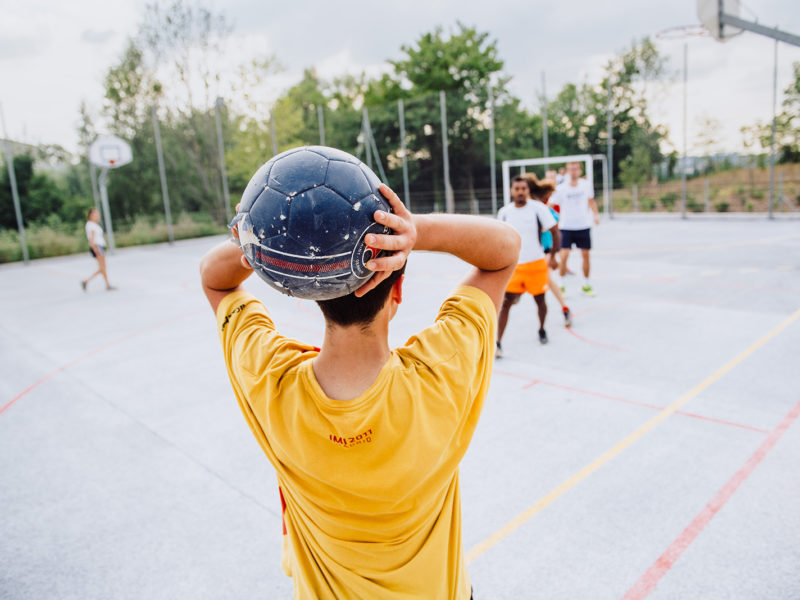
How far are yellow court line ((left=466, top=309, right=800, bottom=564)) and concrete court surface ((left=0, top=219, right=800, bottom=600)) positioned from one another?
1 centimetres

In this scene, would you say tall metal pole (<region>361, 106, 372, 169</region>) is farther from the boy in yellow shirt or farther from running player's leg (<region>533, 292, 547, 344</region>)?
the boy in yellow shirt

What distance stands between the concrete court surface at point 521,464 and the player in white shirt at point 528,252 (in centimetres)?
44

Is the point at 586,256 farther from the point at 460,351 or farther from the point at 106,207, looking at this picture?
the point at 106,207

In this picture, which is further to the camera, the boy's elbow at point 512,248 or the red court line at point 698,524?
the red court line at point 698,524

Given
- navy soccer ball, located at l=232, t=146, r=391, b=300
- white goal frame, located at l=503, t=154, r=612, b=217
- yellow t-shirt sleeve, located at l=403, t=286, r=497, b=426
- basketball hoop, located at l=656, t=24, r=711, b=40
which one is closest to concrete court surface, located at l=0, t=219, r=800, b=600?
yellow t-shirt sleeve, located at l=403, t=286, r=497, b=426

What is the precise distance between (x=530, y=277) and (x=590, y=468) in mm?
2713

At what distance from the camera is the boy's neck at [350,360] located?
107 centimetres

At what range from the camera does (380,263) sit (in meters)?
0.95

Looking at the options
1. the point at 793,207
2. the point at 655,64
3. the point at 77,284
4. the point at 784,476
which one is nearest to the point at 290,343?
the point at 784,476

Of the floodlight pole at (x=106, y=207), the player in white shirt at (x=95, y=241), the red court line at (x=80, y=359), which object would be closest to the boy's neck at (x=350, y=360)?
the red court line at (x=80, y=359)

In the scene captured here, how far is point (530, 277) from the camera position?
19.2 ft

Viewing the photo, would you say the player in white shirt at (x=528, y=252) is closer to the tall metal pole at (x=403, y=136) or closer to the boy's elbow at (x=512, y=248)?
the boy's elbow at (x=512, y=248)

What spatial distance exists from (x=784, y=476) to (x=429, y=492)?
10.1ft

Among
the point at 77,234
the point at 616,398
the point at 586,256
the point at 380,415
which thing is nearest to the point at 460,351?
the point at 380,415
